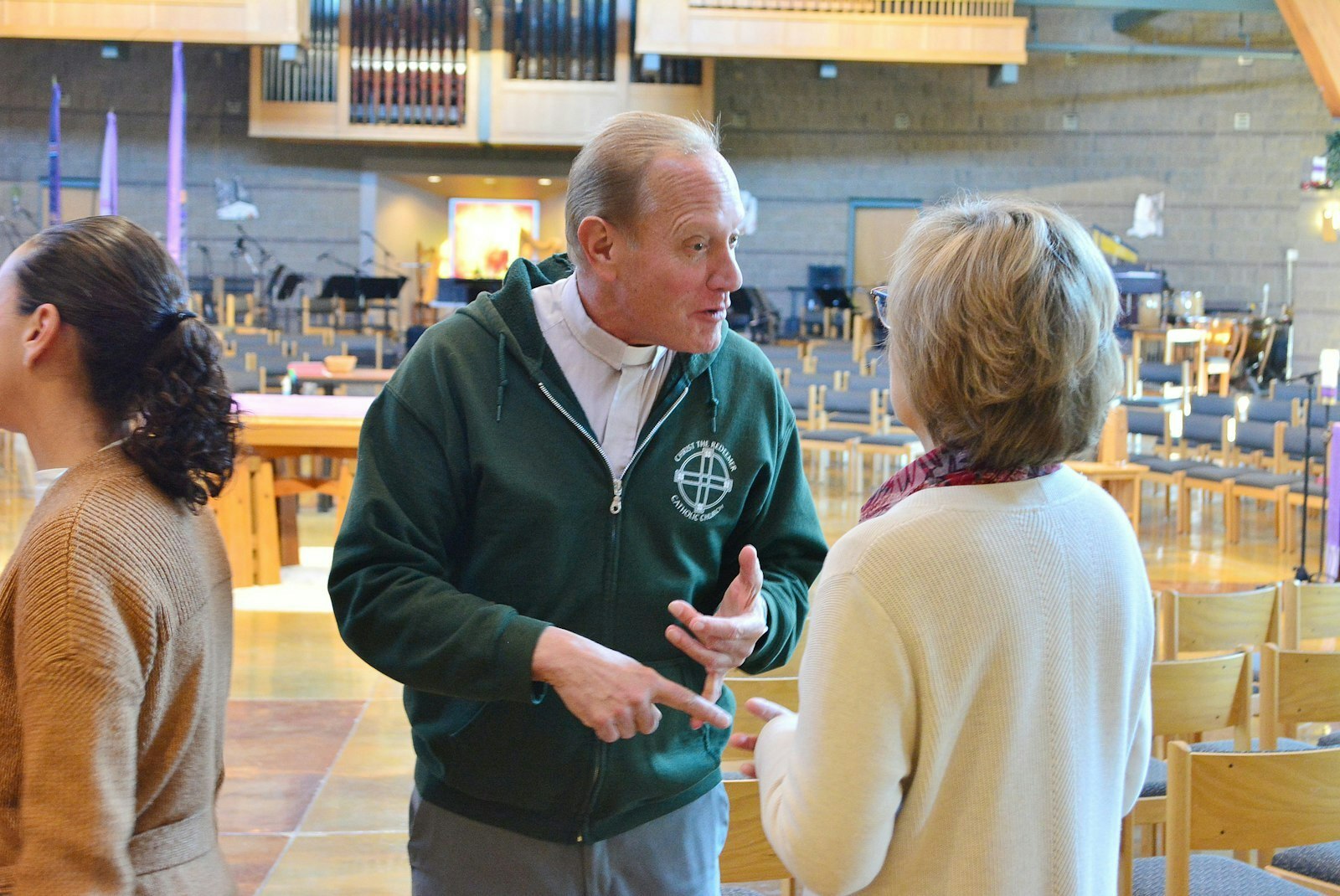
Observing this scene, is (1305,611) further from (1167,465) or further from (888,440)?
(888,440)

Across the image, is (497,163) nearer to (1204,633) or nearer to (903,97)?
(903,97)

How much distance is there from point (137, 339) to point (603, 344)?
0.54 m

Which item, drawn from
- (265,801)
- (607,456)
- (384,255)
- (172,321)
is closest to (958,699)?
(607,456)

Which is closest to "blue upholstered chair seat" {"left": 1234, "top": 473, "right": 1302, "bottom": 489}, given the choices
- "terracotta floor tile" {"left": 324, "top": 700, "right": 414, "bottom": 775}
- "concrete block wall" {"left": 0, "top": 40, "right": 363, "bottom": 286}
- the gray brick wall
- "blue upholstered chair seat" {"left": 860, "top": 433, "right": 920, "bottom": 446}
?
"blue upholstered chair seat" {"left": 860, "top": 433, "right": 920, "bottom": 446}

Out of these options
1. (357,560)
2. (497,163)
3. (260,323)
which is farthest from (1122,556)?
(497,163)

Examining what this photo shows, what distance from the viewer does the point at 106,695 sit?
1.23 metres

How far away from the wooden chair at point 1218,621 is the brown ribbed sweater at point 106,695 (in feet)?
8.33

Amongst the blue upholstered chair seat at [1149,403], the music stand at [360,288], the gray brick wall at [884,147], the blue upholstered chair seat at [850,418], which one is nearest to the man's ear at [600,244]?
the blue upholstered chair seat at [850,418]

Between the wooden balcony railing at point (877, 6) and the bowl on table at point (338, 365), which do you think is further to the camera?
the wooden balcony railing at point (877, 6)

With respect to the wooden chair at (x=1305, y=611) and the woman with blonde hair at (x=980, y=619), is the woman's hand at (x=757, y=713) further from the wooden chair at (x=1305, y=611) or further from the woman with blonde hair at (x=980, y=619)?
the wooden chair at (x=1305, y=611)

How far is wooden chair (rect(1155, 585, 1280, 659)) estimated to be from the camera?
3.25 meters

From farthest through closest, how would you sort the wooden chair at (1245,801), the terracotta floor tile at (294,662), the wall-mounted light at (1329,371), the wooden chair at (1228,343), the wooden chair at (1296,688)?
the wooden chair at (1228,343) < the wall-mounted light at (1329,371) < the terracotta floor tile at (294,662) < the wooden chair at (1296,688) < the wooden chair at (1245,801)

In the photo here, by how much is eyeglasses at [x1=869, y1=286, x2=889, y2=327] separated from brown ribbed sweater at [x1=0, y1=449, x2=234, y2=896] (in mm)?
→ 760

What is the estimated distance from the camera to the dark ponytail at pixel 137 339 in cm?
135
